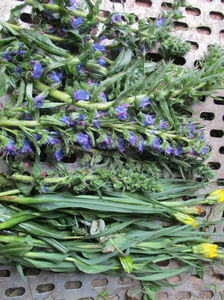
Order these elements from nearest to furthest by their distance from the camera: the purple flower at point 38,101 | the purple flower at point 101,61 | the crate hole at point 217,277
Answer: the purple flower at point 38,101 → the purple flower at point 101,61 → the crate hole at point 217,277

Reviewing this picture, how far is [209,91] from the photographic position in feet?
3.23

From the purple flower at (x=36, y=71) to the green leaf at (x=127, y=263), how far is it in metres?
0.73

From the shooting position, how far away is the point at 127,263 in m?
1.01

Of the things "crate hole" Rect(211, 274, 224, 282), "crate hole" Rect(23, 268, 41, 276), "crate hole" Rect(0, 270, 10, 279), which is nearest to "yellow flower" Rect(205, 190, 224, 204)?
"crate hole" Rect(211, 274, 224, 282)

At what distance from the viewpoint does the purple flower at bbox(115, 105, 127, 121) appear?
84 centimetres

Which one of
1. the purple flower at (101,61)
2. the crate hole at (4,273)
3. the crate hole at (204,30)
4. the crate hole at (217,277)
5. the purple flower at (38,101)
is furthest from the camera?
the crate hole at (217,277)

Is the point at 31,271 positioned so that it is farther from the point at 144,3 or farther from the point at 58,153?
the point at 144,3

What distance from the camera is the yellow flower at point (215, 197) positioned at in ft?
3.76

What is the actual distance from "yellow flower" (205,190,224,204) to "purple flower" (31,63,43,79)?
0.84m

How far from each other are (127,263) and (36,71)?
76cm

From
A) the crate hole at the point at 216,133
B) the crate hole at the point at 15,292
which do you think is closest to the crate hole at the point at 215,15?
the crate hole at the point at 216,133

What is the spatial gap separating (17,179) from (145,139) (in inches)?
18.3

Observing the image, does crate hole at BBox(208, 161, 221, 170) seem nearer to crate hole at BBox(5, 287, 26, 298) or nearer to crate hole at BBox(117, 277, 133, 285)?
crate hole at BBox(117, 277, 133, 285)

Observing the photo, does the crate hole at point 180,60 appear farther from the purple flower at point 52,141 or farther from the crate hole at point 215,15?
the purple flower at point 52,141
